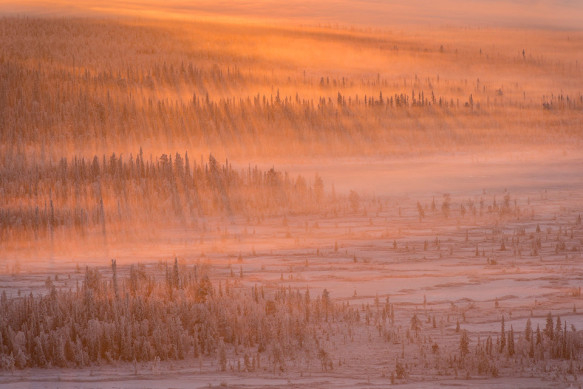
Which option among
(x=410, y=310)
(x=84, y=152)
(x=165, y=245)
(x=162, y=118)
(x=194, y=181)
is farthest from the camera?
(x=162, y=118)

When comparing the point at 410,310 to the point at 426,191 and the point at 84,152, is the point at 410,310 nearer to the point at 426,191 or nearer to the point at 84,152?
the point at 426,191

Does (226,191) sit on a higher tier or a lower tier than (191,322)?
higher

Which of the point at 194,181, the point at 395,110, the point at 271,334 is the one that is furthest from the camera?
the point at 395,110

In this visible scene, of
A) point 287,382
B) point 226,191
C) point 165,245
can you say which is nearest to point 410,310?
point 287,382

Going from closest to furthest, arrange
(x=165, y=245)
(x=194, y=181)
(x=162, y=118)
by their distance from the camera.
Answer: (x=165, y=245)
(x=194, y=181)
(x=162, y=118)

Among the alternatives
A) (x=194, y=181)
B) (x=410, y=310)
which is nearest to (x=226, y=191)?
(x=194, y=181)

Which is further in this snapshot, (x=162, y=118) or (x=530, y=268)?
(x=162, y=118)

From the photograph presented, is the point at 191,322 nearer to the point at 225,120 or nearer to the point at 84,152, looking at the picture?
the point at 84,152

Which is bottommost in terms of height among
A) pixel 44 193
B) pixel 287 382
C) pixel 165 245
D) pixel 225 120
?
pixel 287 382

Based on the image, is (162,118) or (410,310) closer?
(410,310)
